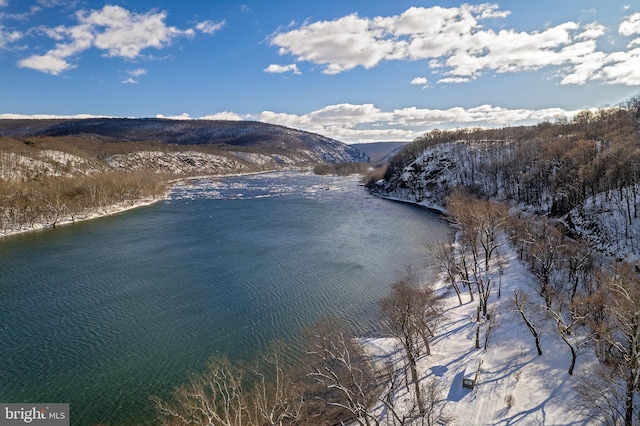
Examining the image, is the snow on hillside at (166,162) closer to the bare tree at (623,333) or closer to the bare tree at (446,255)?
the bare tree at (446,255)

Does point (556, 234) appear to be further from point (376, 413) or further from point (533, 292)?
point (376, 413)

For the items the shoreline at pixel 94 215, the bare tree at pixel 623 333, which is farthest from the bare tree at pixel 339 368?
the shoreline at pixel 94 215

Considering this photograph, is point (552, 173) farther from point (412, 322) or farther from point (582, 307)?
point (412, 322)

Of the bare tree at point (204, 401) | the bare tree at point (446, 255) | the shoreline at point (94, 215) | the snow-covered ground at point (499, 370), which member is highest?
the shoreline at point (94, 215)

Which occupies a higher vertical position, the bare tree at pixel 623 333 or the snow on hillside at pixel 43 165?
the snow on hillside at pixel 43 165

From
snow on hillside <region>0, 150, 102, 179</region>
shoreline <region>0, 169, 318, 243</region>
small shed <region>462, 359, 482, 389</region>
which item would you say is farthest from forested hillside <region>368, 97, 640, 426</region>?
snow on hillside <region>0, 150, 102, 179</region>

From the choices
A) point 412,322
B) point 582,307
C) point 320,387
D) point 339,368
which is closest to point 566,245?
point 582,307
